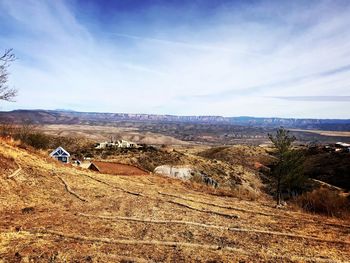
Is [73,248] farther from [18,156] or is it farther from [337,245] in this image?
[18,156]

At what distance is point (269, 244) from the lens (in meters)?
9.43

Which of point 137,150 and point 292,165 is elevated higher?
point 292,165

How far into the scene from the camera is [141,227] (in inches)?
412

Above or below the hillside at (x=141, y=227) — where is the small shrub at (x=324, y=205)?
below

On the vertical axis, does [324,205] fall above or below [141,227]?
below

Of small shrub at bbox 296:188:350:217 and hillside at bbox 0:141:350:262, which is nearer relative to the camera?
→ hillside at bbox 0:141:350:262

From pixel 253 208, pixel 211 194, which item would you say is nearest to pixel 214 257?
pixel 253 208

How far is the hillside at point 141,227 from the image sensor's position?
8352 millimetres

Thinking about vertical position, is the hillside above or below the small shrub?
above

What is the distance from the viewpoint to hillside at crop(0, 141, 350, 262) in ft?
27.4

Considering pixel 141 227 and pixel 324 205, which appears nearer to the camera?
pixel 141 227

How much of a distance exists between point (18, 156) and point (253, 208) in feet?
38.4

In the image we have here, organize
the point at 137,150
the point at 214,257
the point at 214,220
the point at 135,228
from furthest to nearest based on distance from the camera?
the point at 137,150
the point at 214,220
the point at 135,228
the point at 214,257

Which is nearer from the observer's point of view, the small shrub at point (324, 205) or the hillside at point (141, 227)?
the hillside at point (141, 227)
